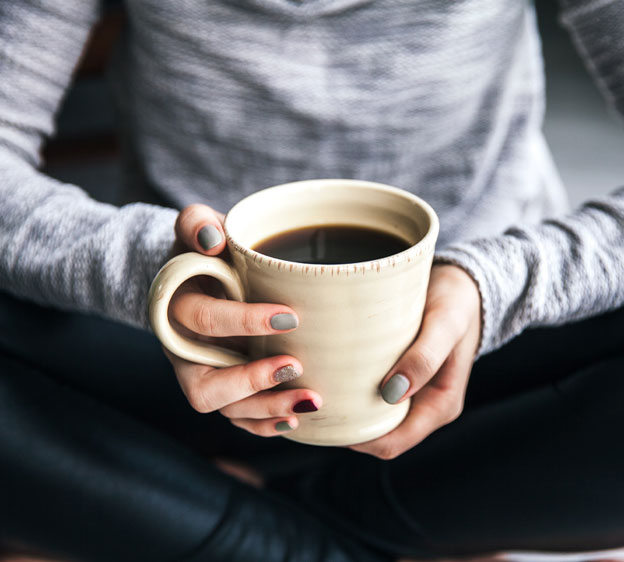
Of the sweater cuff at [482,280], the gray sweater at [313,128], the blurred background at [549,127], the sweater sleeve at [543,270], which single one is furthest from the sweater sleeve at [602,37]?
the blurred background at [549,127]

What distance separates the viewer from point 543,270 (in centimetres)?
56

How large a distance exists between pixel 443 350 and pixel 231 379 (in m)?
0.17

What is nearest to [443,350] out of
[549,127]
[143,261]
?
[143,261]

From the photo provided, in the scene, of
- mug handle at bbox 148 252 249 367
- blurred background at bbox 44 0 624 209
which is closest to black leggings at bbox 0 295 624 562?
mug handle at bbox 148 252 249 367

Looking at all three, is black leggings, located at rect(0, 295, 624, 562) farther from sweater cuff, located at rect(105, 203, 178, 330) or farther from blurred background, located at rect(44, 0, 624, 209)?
blurred background, located at rect(44, 0, 624, 209)

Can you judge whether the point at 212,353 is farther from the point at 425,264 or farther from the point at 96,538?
the point at 96,538

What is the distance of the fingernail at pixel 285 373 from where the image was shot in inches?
17.6

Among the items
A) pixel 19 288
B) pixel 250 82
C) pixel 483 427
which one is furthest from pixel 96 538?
pixel 250 82

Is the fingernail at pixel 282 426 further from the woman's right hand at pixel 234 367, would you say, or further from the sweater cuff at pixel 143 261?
the sweater cuff at pixel 143 261

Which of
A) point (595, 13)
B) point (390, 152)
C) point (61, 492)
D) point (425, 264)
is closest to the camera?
point (425, 264)

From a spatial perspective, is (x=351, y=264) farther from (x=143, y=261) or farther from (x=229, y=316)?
(x=143, y=261)

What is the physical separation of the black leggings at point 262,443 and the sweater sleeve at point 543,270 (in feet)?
0.31

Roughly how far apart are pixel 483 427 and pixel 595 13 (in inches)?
20.4

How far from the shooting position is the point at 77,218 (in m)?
0.62
